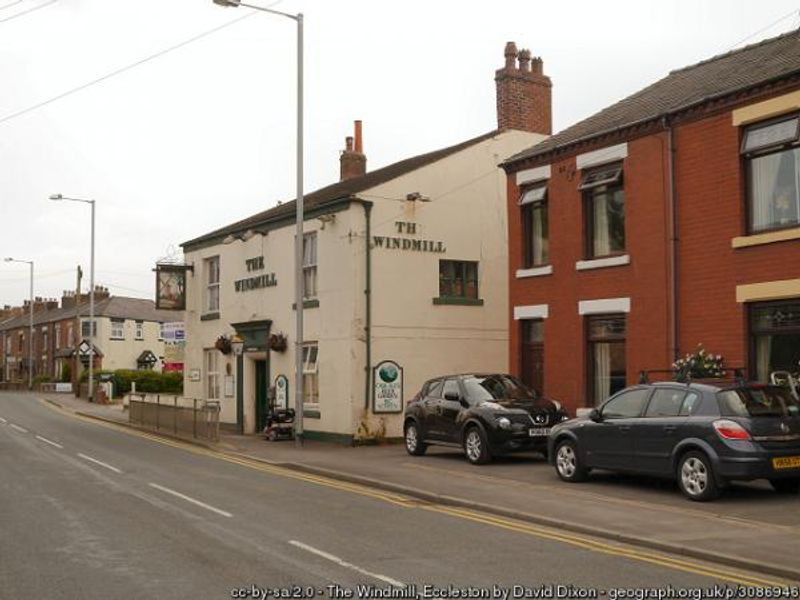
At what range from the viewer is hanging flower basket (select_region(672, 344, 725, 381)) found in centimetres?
1596

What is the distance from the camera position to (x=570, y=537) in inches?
402

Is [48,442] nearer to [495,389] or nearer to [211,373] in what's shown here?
[211,373]

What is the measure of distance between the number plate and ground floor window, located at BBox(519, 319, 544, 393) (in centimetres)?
903

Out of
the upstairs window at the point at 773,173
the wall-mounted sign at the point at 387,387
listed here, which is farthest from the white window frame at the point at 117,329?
the upstairs window at the point at 773,173

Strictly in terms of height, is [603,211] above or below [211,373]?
above

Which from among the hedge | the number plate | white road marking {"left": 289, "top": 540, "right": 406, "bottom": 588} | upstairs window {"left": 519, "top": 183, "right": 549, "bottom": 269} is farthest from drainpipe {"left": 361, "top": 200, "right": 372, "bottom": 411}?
the hedge

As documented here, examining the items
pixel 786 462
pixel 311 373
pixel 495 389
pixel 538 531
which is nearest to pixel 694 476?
pixel 786 462

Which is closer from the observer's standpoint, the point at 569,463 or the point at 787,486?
the point at 787,486

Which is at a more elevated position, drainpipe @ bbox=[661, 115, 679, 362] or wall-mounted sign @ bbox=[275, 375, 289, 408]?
drainpipe @ bbox=[661, 115, 679, 362]

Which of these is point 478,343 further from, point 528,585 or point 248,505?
point 528,585

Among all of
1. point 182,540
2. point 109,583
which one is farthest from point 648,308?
point 109,583

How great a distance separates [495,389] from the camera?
1844 cm

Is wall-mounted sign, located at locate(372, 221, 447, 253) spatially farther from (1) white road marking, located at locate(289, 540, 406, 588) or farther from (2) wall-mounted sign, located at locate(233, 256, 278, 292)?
(1) white road marking, located at locate(289, 540, 406, 588)

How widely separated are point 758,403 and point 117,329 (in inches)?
2651
